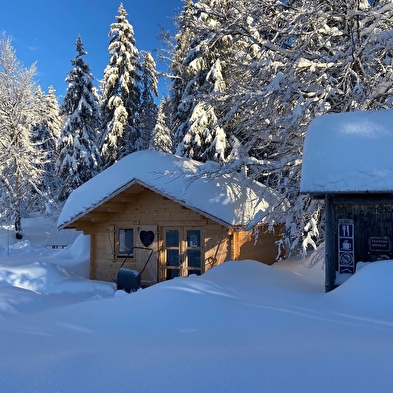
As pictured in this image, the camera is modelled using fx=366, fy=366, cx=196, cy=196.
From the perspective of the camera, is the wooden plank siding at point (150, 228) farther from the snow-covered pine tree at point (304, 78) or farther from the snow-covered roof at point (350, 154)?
the snow-covered roof at point (350, 154)

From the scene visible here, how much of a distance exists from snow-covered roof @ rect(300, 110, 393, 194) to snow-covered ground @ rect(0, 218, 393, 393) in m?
1.36

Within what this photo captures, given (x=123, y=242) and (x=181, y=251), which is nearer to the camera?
(x=181, y=251)

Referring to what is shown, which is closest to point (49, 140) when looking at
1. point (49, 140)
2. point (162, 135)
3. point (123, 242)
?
point (49, 140)

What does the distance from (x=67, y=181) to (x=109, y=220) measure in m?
13.5

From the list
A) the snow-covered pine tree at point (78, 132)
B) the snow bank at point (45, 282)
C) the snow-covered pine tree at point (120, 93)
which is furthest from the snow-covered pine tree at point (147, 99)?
the snow bank at point (45, 282)

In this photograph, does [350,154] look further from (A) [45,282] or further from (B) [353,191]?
(A) [45,282]

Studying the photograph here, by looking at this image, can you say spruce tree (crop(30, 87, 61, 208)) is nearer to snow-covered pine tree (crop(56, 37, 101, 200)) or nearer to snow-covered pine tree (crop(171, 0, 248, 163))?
snow-covered pine tree (crop(56, 37, 101, 200))

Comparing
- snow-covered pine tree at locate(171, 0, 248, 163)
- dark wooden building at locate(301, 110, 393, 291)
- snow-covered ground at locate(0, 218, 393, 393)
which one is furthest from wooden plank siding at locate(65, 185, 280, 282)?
snow-covered pine tree at locate(171, 0, 248, 163)

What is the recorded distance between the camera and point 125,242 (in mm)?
13672

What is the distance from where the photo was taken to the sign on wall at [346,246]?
6375mm

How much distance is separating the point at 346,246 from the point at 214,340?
354 cm

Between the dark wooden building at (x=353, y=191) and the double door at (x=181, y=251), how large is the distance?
6.37 meters

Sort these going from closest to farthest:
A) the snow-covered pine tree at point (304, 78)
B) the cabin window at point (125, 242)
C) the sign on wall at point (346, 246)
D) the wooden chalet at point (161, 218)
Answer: the sign on wall at point (346, 246) → the snow-covered pine tree at point (304, 78) → the wooden chalet at point (161, 218) → the cabin window at point (125, 242)

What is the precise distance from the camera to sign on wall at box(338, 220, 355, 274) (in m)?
6.38
